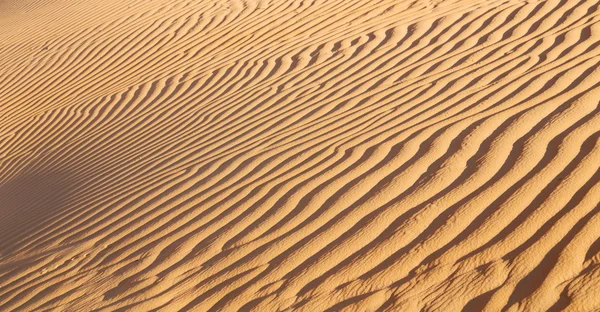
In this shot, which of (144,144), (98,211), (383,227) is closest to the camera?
(383,227)

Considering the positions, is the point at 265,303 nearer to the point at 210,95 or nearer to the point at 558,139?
the point at 558,139

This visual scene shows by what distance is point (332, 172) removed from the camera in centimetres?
418

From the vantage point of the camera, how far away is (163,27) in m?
9.16

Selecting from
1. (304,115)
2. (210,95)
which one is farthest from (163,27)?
(304,115)

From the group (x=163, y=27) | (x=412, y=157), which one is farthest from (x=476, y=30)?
(x=163, y=27)

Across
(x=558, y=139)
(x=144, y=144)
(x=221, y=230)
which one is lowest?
(x=558, y=139)

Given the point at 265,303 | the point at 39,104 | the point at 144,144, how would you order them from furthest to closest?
1. the point at 39,104
2. the point at 144,144
3. the point at 265,303

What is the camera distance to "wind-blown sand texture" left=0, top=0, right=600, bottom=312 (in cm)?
302

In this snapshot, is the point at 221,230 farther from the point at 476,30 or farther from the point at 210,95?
the point at 476,30

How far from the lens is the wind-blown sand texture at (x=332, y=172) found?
→ 3023 millimetres

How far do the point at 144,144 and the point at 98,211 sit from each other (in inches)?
44.9

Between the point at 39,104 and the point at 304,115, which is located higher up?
the point at 39,104

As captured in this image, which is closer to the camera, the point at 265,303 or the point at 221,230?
the point at 265,303

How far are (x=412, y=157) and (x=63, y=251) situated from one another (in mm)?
2278
